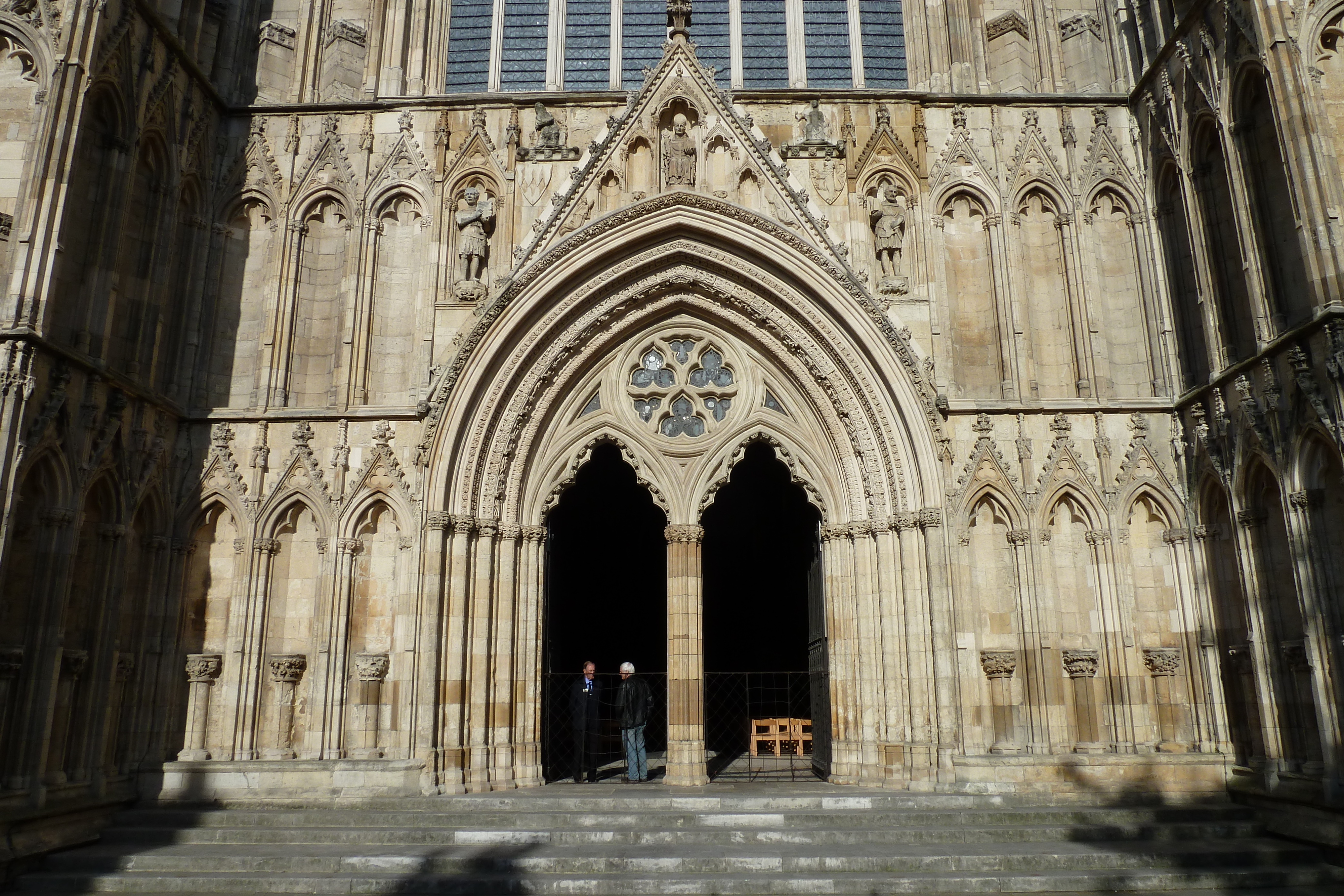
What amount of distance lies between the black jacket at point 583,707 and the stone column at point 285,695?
3.70m

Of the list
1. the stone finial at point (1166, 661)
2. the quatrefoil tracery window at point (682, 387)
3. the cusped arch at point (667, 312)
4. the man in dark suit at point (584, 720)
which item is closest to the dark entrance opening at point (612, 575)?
the man in dark suit at point (584, 720)

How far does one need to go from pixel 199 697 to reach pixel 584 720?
492 centimetres

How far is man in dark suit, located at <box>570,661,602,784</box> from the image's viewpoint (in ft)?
44.1

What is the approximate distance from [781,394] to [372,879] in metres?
8.15

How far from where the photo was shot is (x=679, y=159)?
13828mm

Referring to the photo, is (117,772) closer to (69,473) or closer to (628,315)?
(69,473)

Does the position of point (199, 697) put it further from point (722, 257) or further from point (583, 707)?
point (722, 257)

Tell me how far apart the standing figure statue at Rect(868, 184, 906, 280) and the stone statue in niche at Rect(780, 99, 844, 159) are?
1.01m

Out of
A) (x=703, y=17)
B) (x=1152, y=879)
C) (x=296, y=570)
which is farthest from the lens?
(x=703, y=17)

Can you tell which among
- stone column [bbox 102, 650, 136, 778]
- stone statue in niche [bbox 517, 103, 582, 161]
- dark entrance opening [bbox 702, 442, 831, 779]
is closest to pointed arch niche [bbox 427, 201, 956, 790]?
stone statue in niche [bbox 517, 103, 582, 161]

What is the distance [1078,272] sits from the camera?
13375mm

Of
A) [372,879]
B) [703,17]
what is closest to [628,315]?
[703,17]

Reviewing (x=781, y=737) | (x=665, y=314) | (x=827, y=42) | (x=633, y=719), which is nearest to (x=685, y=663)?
(x=633, y=719)

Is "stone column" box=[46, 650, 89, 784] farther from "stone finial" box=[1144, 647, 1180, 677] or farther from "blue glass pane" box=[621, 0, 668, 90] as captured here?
"stone finial" box=[1144, 647, 1180, 677]
